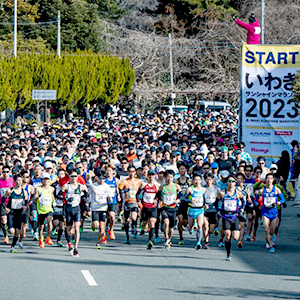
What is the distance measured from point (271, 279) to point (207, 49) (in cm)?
5347

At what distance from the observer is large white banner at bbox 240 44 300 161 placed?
19984 millimetres

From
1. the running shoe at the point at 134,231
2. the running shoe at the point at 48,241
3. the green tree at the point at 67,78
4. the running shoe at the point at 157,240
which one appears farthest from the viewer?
the green tree at the point at 67,78

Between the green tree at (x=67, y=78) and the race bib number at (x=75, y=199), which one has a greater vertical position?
the green tree at (x=67, y=78)

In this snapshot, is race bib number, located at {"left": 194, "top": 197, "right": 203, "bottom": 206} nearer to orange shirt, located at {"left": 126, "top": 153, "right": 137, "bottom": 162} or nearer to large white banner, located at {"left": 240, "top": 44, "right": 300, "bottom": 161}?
large white banner, located at {"left": 240, "top": 44, "right": 300, "bottom": 161}

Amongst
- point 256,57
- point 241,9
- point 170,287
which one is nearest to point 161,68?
point 241,9

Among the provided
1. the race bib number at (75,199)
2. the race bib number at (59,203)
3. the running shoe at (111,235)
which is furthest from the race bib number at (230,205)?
the race bib number at (59,203)

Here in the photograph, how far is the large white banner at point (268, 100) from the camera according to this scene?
65.6 feet

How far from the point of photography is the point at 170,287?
467 inches

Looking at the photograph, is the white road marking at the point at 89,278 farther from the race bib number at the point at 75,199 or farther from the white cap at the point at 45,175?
the white cap at the point at 45,175

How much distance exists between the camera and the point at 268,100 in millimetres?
20125

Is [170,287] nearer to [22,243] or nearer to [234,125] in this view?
[22,243]

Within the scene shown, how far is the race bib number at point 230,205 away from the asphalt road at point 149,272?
897 mm

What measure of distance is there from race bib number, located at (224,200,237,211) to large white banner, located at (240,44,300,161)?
5.67m

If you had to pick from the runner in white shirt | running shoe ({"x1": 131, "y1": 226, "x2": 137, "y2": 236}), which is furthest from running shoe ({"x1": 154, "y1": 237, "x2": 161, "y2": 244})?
the runner in white shirt
